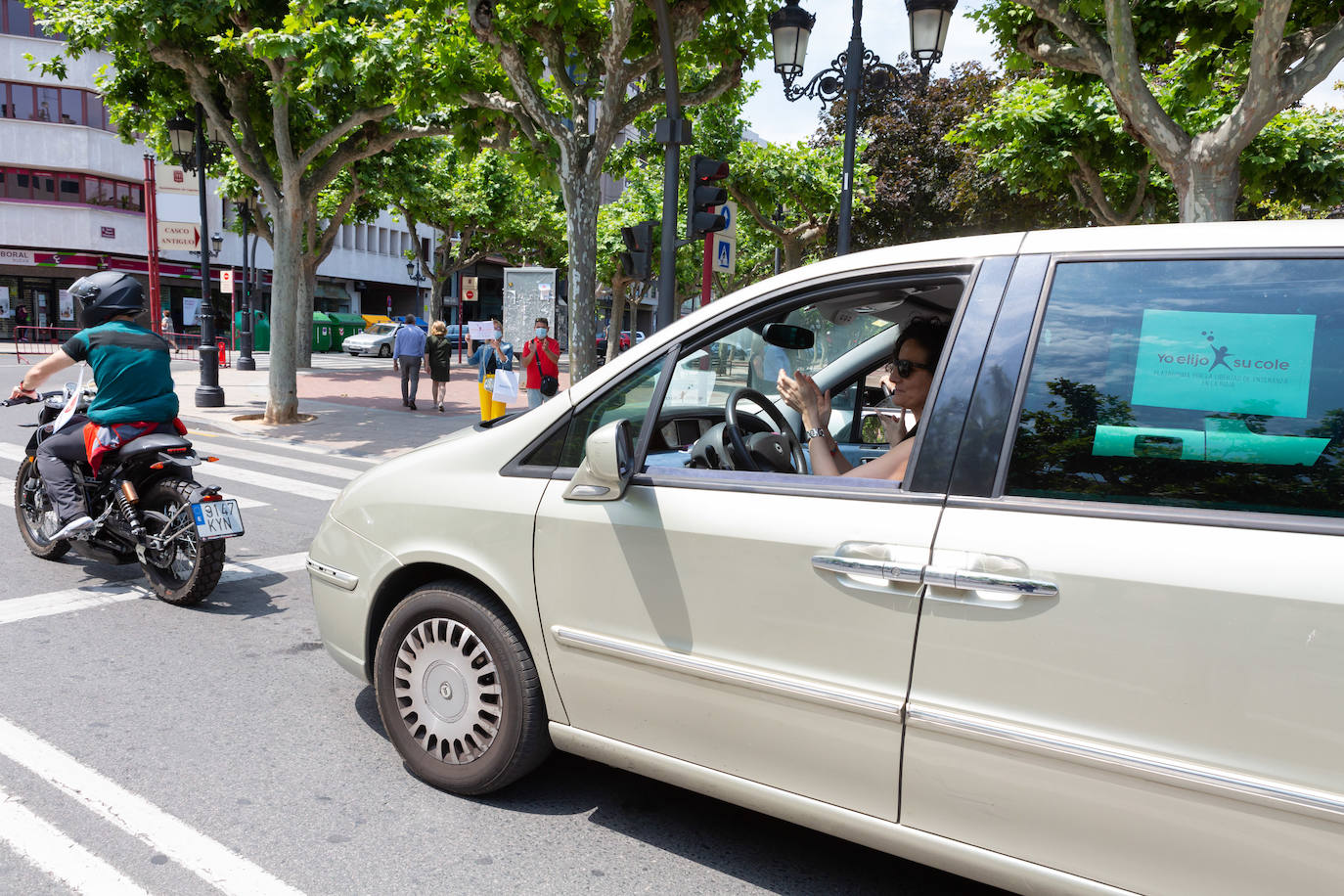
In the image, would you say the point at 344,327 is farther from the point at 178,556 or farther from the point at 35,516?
the point at 178,556

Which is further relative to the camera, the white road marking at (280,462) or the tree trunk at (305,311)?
the tree trunk at (305,311)

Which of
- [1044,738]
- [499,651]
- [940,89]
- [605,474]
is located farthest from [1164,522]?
[940,89]

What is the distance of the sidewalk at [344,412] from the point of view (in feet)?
44.0

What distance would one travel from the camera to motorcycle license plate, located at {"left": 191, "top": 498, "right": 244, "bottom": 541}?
16.3ft

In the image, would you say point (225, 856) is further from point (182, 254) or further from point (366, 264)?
point (366, 264)

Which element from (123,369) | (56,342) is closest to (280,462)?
(123,369)

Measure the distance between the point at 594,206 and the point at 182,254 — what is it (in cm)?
4165

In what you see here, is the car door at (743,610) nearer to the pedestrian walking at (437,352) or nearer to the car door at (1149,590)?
the car door at (1149,590)

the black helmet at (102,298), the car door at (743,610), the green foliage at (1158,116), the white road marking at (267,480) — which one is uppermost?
the green foliage at (1158,116)

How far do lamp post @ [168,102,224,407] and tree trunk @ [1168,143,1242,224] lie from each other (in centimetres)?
1405

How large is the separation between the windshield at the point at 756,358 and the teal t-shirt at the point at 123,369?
129 inches

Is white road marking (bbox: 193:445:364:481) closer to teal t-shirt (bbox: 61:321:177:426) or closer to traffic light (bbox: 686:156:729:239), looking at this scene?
traffic light (bbox: 686:156:729:239)

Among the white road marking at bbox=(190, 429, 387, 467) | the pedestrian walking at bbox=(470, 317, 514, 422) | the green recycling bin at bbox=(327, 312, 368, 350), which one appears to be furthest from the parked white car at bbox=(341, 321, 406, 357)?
the white road marking at bbox=(190, 429, 387, 467)

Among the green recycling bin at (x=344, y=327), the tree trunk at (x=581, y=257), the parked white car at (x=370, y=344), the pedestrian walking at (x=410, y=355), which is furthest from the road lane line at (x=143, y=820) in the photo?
the green recycling bin at (x=344, y=327)
